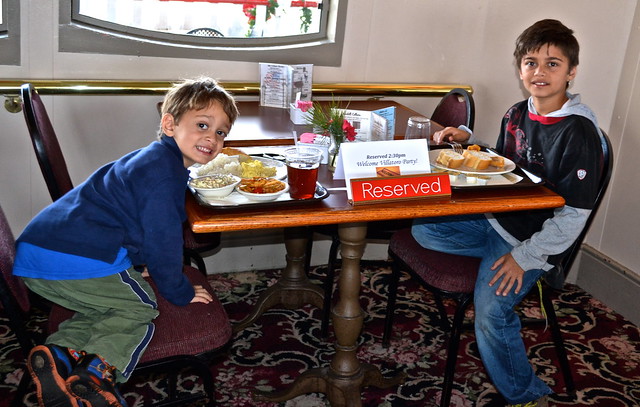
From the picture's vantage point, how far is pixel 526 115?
2381 millimetres

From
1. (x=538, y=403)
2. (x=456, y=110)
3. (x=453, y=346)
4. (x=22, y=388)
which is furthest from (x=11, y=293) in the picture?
(x=456, y=110)

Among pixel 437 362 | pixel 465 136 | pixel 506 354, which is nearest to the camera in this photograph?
pixel 506 354

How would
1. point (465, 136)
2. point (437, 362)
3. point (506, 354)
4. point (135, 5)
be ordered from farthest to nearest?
point (135, 5), point (437, 362), point (465, 136), point (506, 354)

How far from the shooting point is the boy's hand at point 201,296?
192cm

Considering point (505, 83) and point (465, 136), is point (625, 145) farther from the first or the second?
point (465, 136)

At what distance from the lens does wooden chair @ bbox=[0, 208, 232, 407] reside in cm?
171

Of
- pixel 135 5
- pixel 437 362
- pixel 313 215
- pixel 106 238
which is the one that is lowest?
pixel 437 362

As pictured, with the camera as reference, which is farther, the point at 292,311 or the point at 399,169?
the point at 292,311

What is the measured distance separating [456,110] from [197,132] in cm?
143

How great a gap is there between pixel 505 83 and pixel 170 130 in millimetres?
2064

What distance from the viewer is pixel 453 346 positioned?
229 cm

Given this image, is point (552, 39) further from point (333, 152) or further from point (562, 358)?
point (562, 358)

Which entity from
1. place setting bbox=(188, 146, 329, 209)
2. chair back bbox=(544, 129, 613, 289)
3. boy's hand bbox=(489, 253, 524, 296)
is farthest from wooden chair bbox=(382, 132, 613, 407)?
place setting bbox=(188, 146, 329, 209)

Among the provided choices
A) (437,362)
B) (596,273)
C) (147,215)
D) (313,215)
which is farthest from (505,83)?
(147,215)
